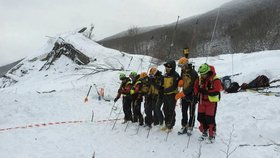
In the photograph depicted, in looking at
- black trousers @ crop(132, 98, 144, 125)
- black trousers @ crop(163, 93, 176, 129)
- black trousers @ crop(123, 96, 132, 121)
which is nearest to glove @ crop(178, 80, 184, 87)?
black trousers @ crop(163, 93, 176, 129)

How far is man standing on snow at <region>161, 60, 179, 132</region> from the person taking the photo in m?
9.84

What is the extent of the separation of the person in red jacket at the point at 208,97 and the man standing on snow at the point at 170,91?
1037mm

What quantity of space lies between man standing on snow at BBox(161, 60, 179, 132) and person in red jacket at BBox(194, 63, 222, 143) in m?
1.04

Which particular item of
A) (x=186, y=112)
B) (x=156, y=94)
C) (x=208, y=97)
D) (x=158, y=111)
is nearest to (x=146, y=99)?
(x=156, y=94)

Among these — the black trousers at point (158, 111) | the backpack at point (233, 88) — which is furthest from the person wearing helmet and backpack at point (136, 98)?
the backpack at point (233, 88)

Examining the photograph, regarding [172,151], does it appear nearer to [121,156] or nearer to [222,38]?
[121,156]

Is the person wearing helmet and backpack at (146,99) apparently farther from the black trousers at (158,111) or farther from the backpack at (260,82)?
the backpack at (260,82)

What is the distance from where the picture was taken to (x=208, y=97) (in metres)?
8.62

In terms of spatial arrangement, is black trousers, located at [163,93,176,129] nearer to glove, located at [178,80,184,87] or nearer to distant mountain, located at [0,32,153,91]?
glove, located at [178,80,184,87]

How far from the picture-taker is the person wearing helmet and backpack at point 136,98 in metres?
11.3

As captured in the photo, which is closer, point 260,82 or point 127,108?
point 127,108

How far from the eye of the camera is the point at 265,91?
13.7 m

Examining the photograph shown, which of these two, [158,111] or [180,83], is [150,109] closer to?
[158,111]

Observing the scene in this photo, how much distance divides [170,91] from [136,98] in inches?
81.1
